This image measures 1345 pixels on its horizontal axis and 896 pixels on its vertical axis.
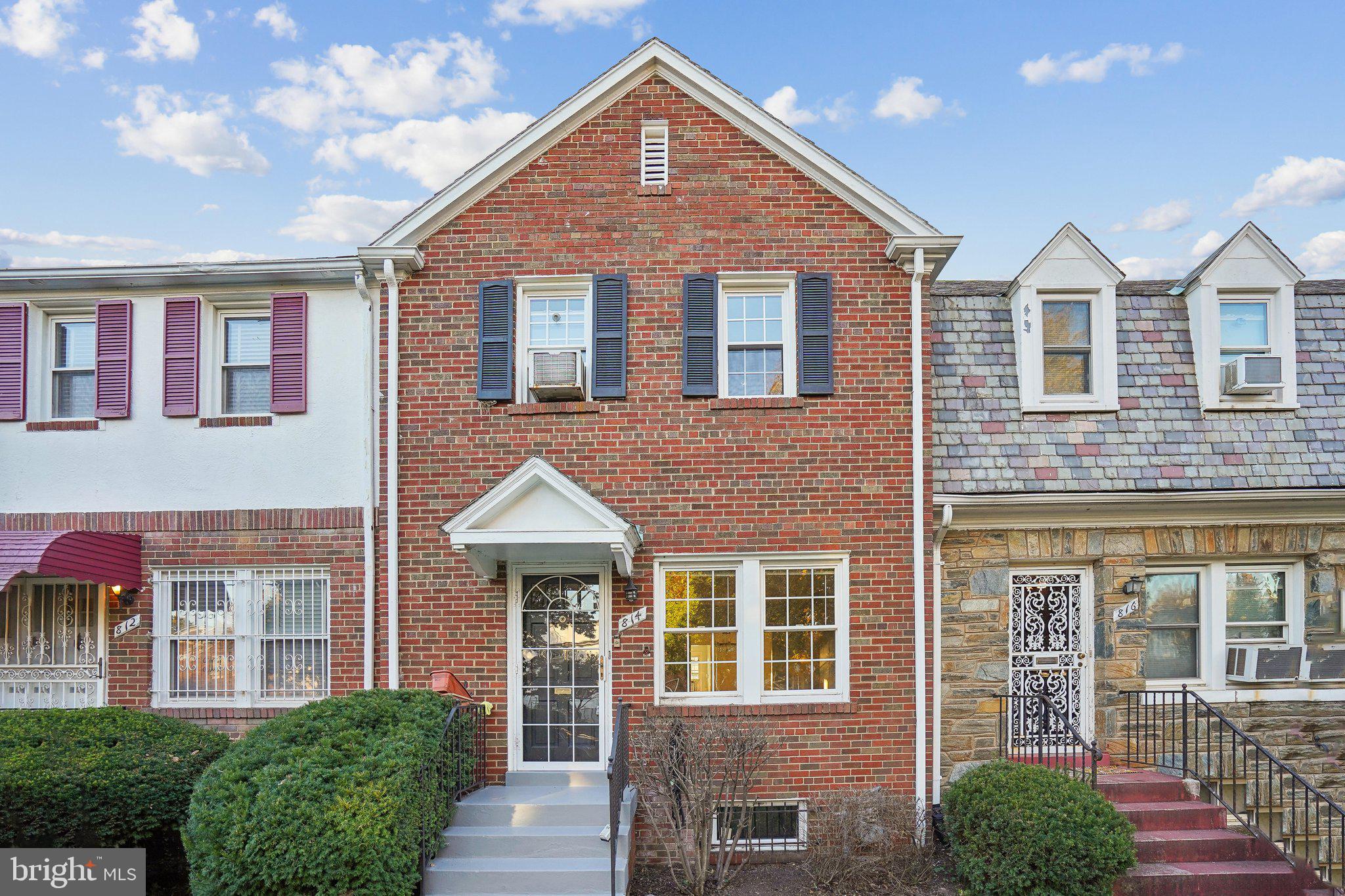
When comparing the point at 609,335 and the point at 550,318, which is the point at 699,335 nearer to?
the point at 609,335

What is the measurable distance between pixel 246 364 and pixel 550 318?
3.47 m

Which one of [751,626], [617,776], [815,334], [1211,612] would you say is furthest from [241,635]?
[1211,612]

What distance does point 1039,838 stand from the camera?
7.29 meters

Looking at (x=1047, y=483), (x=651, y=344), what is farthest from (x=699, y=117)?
(x=1047, y=483)

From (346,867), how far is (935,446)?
22.0 feet

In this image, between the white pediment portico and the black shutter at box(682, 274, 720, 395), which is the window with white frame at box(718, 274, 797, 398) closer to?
the black shutter at box(682, 274, 720, 395)

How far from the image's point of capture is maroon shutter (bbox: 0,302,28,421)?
9508mm

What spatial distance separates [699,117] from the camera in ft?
30.3

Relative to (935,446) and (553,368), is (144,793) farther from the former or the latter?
(935,446)

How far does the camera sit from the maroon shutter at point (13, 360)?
9508 mm

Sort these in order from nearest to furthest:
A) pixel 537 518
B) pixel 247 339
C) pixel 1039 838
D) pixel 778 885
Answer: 1. pixel 1039 838
2. pixel 778 885
3. pixel 537 518
4. pixel 247 339

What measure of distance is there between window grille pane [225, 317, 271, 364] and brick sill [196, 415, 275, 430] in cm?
69

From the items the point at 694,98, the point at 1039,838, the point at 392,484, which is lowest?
the point at 1039,838

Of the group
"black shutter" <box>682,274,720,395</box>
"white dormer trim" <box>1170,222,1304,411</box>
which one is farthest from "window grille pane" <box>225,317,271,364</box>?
"white dormer trim" <box>1170,222,1304,411</box>
